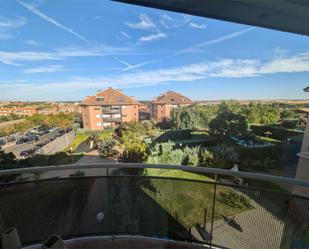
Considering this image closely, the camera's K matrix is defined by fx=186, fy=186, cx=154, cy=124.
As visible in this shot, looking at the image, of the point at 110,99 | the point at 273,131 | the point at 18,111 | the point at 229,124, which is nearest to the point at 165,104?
the point at 229,124

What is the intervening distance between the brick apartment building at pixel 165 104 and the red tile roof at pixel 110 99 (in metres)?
3.29

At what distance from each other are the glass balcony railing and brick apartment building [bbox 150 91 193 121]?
1738cm

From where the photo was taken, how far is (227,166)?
1185cm

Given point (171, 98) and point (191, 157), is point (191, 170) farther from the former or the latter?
point (171, 98)

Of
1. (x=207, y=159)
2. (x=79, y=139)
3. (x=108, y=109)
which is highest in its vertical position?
(x=108, y=109)

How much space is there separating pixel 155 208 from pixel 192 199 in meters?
0.32

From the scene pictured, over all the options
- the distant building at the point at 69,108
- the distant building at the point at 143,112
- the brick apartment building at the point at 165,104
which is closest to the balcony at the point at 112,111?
the distant building at the point at 143,112

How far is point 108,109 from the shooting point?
22328 mm

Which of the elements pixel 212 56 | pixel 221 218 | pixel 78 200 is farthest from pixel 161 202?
pixel 212 56

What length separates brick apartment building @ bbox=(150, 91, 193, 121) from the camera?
19156 mm

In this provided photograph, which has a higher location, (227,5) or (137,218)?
(227,5)

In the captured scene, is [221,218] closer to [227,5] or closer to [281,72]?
[227,5]

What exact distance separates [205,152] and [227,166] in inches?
64.1

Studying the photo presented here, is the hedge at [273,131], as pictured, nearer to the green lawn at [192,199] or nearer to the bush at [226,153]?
the bush at [226,153]
